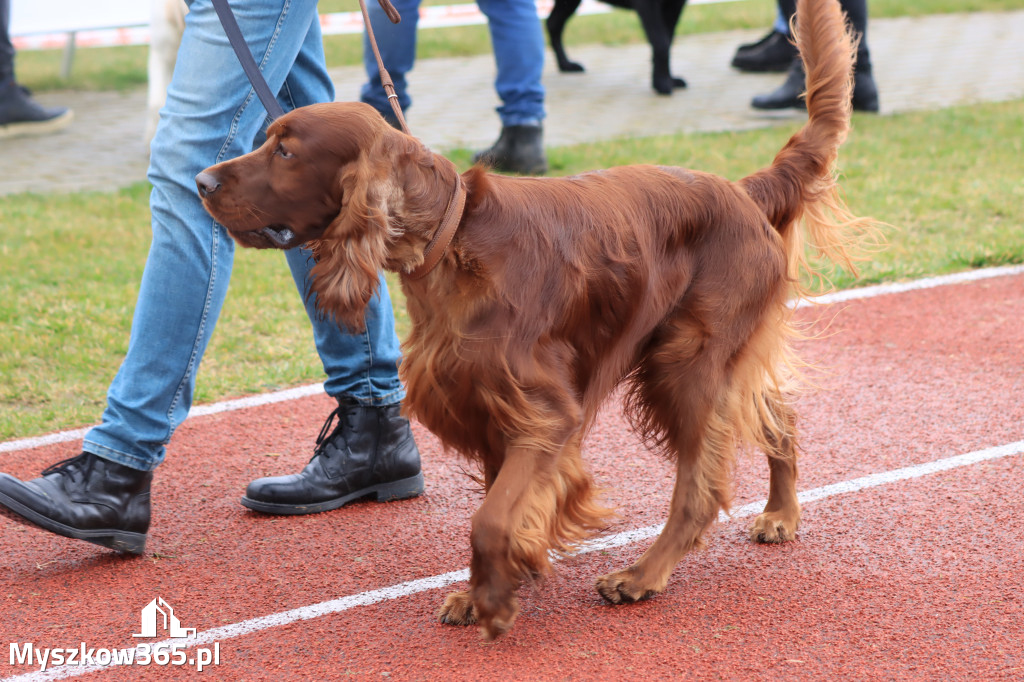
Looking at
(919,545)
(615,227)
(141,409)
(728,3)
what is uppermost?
(615,227)

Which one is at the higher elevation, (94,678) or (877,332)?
(94,678)

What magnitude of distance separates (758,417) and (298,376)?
7.67 feet

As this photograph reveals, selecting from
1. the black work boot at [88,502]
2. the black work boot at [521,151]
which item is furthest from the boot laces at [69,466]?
the black work boot at [521,151]

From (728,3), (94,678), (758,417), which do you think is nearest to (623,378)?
(758,417)

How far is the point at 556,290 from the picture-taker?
2844 mm

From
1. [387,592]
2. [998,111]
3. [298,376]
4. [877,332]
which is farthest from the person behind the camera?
[998,111]

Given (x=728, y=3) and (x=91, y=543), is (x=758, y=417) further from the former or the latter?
(x=728, y=3)

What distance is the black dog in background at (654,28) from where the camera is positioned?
9.96m

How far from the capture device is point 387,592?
316cm

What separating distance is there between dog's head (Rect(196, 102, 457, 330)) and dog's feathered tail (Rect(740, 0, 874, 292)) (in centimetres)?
108

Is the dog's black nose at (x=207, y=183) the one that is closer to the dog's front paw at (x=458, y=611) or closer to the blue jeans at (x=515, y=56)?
the dog's front paw at (x=458, y=611)

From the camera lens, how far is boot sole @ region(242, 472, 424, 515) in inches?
142

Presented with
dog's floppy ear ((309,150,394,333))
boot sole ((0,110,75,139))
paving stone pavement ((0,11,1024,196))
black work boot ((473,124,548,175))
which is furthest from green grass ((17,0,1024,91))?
dog's floppy ear ((309,150,394,333))

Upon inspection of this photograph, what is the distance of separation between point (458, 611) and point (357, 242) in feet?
3.40
